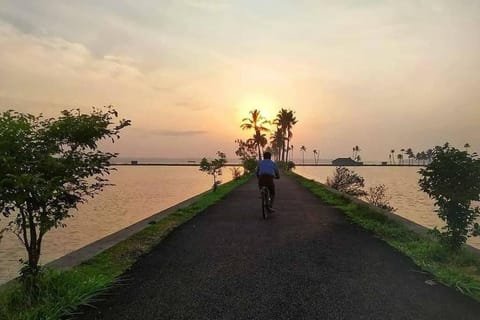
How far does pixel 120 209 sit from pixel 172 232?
52.7 ft

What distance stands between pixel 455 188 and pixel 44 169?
6.46 metres

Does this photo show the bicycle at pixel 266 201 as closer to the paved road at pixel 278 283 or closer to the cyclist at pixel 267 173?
the cyclist at pixel 267 173

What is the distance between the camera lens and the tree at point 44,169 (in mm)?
4582

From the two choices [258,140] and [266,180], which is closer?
[266,180]

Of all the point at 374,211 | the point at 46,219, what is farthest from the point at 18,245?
the point at 374,211

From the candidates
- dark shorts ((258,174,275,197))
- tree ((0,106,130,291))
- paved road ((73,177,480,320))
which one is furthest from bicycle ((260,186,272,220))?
A: tree ((0,106,130,291))

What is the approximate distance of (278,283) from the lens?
582cm

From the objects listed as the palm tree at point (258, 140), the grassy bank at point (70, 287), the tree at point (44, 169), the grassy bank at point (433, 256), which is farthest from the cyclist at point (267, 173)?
the palm tree at point (258, 140)

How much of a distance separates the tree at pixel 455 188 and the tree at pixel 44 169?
539cm

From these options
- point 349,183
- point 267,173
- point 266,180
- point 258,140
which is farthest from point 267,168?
point 258,140

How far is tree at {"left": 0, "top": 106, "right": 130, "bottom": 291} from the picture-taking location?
4.58m

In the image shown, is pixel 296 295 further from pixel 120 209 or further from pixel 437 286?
pixel 120 209

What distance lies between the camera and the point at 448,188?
7.32 metres

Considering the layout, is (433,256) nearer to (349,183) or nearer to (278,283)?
(278,283)
